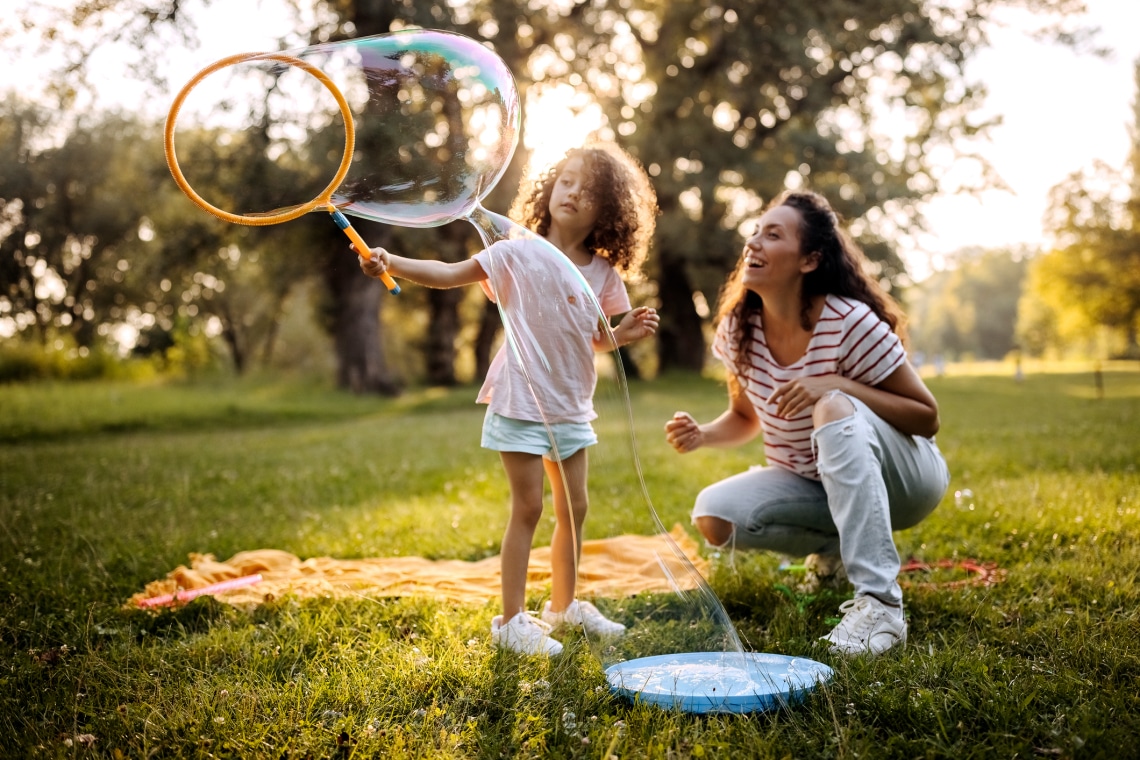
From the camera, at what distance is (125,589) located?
11.7ft

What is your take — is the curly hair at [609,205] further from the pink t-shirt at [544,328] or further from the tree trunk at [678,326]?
the tree trunk at [678,326]

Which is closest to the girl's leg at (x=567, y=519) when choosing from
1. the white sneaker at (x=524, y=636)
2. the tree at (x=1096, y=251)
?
the white sneaker at (x=524, y=636)

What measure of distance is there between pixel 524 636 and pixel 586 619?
195mm

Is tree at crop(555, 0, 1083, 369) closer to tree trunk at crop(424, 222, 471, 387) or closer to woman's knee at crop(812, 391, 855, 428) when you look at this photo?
tree trunk at crop(424, 222, 471, 387)

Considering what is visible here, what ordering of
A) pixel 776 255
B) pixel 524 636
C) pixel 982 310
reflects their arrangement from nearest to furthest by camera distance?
pixel 524 636 → pixel 776 255 → pixel 982 310

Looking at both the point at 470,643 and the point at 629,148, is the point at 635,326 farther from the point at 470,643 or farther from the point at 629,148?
the point at 629,148

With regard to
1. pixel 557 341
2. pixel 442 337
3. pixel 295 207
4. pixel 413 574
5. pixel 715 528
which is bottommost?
pixel 413 574

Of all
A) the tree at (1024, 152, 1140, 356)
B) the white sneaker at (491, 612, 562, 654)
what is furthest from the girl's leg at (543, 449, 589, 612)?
the tree at (1024, 152, 1140, 356)

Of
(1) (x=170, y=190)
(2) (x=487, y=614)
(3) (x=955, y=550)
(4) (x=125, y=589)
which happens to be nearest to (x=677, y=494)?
(3) (x=955, y=550)

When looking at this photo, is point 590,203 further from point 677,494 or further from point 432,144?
point 677,494

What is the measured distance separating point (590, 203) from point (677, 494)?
9.46ft

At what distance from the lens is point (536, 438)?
9.45 ft

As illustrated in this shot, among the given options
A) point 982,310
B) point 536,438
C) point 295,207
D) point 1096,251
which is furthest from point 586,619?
point 982,310

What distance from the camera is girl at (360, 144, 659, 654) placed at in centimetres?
277
